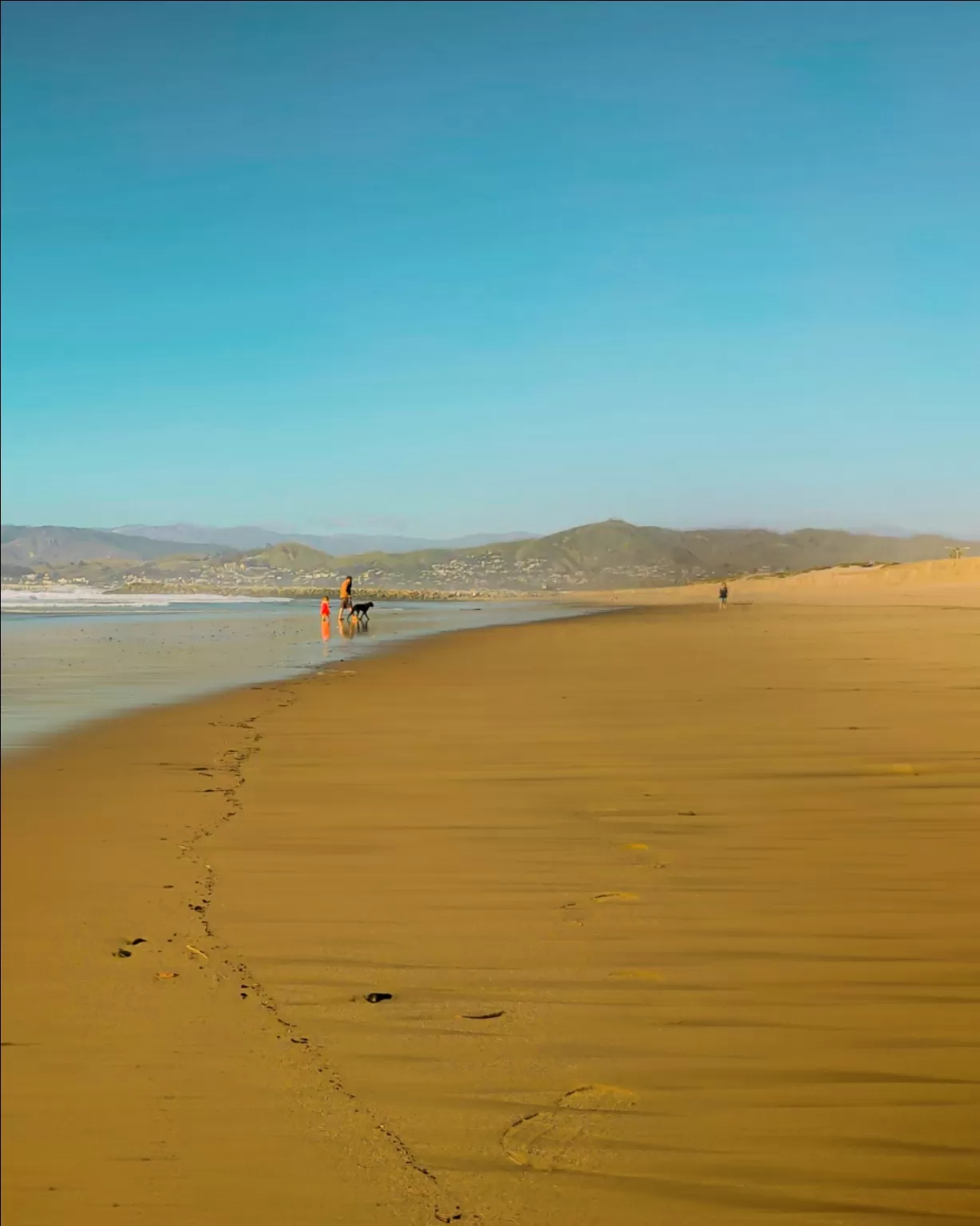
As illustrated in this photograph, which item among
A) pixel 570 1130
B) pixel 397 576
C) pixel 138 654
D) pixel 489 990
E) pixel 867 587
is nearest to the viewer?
pixel 570 1130

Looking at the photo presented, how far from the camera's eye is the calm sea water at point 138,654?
8445mm

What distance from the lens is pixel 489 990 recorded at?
3191mm

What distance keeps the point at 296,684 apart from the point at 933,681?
296 inches

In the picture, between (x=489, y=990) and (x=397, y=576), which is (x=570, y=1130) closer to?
(x=489, y=990)

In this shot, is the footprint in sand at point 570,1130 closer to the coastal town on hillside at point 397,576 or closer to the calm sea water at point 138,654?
the calm sea water at point 138,654

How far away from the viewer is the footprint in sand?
229 centimetres

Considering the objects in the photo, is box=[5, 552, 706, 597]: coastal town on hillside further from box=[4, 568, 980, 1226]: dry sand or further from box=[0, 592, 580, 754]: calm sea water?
box=[4, 568, 980, 1226]: dry sand

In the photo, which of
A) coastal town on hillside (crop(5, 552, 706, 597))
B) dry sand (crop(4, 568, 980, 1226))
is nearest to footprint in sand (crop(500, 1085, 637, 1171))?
dry sand (crop(4, 568, 980, 1226))

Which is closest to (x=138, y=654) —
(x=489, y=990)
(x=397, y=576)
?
(x=489, y=990)

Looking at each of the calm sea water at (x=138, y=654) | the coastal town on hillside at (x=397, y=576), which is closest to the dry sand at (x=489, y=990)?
the calm sea water at (x=138, y=654)

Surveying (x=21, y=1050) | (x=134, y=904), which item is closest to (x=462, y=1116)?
(x=21, y=1050)

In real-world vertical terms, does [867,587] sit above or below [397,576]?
below

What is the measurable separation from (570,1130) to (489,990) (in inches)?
31.6

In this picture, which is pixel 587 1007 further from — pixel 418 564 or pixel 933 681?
pixel 418 564
